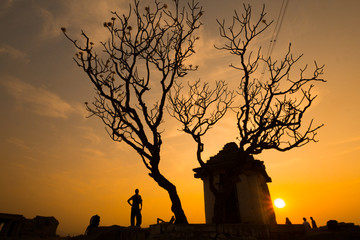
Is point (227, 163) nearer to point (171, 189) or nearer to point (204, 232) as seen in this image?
point (171, 189)

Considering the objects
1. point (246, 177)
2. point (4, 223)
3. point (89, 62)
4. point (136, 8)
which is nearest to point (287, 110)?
point (246, 177)

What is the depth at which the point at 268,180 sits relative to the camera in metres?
15.2

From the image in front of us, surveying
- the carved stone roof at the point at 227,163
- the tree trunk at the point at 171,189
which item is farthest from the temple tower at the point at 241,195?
the tree trunk at the point at 171,189

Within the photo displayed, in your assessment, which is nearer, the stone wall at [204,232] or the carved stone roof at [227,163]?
the stone wall at [204,232]

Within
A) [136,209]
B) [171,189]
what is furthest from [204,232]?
[136,209]

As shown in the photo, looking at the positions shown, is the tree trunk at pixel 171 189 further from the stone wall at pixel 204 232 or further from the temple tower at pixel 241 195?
the temple tower at pixel 241 195

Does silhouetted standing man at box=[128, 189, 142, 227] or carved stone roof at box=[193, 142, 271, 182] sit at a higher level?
carved stone roof at box=[193, 142, 271, 182]

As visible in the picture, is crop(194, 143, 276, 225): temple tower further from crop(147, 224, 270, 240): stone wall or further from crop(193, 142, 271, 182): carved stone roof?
crop(147, 224, 270, 240): stone wall

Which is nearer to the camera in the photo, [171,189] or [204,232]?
[204,232]

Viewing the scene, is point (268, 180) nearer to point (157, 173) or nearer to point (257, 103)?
point (257, 103)

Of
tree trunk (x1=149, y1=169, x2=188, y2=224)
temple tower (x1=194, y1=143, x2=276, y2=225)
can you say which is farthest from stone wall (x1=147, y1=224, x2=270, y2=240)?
temple tower (x1=194, y1=143, x2=276, y2=225)

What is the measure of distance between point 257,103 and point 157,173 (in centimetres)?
587

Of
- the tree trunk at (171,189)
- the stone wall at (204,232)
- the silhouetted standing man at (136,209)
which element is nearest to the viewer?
the stone wall at (204,232)

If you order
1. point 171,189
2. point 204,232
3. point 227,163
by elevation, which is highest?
point 227,163
